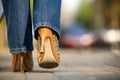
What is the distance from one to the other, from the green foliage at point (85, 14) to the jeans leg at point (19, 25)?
211ft

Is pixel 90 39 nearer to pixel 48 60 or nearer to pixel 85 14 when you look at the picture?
pixel 48 60

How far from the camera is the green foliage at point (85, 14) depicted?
69875mm

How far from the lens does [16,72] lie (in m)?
4.16

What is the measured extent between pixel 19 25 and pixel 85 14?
226 feet

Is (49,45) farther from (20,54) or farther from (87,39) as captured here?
(87,39)

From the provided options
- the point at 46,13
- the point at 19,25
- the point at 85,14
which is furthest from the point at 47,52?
the point at 85,14

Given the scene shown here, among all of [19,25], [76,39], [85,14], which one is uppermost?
[85,14]

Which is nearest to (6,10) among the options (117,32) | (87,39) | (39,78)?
(39,78)

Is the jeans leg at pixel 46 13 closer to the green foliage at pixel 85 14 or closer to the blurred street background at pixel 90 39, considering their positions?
the blurred street background at pixel 90 39

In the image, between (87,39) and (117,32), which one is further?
(117,32)

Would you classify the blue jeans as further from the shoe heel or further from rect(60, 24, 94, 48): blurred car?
rect(60, 24, 94, 48): blurred car

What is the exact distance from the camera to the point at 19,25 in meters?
3.85

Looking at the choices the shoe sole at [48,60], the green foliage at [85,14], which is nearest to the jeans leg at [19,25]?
the shoe sole at [48,60]

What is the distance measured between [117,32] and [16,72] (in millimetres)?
34850
